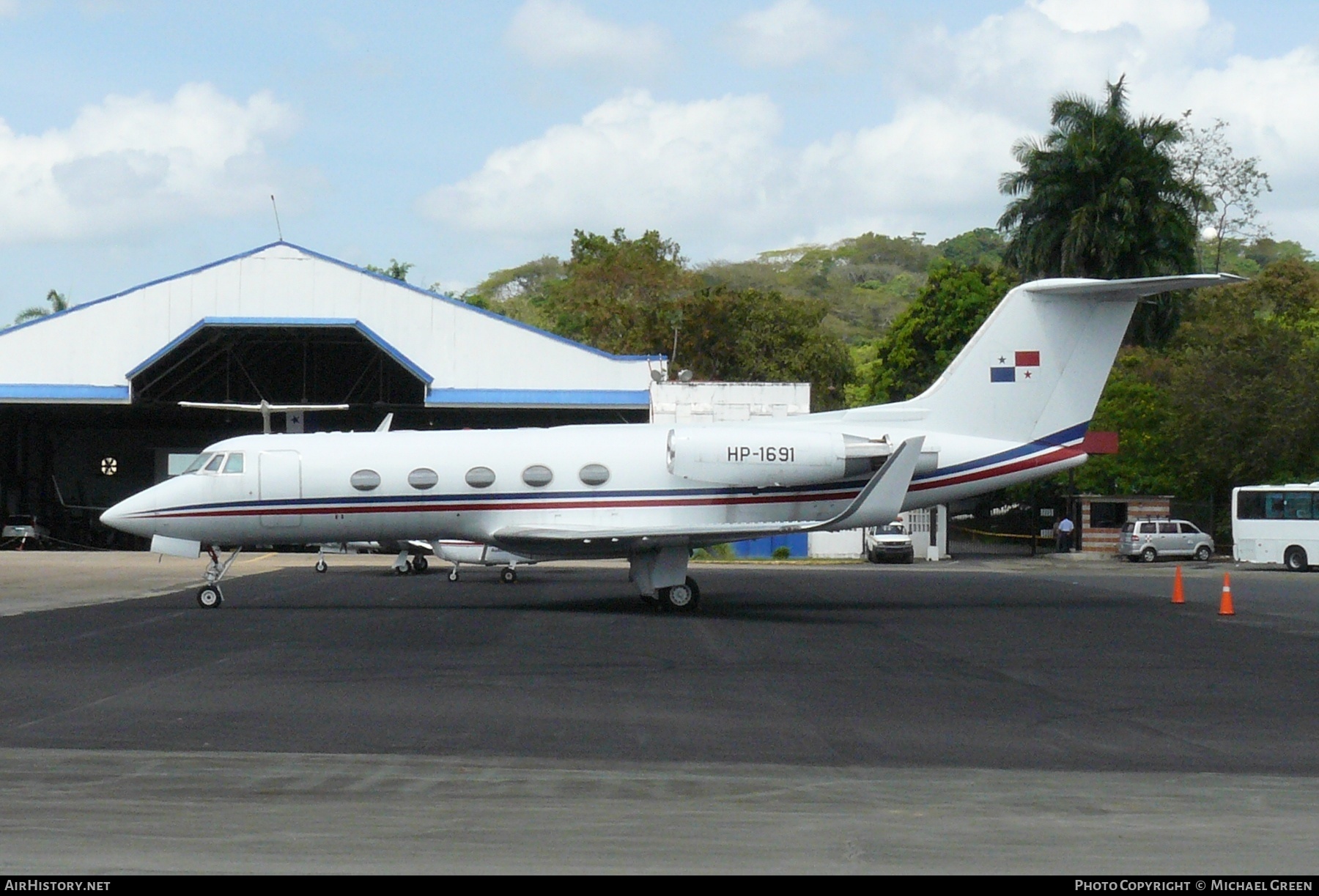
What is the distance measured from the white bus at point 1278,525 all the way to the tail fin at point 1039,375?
21101 millimetres

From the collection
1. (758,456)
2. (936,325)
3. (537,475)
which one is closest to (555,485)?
(537,475)

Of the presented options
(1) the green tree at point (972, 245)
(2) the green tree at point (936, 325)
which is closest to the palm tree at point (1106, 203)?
(2) the green tree at point (936, 325)

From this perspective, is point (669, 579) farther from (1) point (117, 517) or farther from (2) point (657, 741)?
(2) point (657, 741)

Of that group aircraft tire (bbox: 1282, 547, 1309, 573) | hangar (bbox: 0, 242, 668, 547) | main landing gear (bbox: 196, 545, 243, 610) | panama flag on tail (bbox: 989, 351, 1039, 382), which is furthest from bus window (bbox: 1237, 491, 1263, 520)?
main landing gear (bbox: 196, 545, 243, 610)

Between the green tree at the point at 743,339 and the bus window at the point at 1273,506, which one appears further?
the green tree at the point at 743,339

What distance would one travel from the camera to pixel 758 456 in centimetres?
2422

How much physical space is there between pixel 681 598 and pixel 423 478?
4.98m

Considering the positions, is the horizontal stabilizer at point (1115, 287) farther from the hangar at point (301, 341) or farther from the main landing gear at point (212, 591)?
the hangar at point (301, 341)

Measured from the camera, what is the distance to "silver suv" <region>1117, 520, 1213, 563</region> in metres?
50.6

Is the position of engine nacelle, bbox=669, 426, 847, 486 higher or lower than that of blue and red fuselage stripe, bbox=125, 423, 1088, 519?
higher

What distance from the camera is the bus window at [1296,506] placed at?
43344 millimetres

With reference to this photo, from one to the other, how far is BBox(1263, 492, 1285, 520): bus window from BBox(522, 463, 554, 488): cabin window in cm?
2868

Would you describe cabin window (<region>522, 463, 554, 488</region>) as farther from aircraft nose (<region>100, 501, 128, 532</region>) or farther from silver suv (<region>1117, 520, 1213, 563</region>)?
silver suv (<region>1117, 520, 1213, 563</region>)
